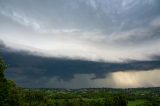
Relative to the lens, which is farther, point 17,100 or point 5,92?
point 17,100

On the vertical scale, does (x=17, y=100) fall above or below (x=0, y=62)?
below

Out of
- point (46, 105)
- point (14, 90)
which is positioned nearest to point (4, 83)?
point (14, 90)

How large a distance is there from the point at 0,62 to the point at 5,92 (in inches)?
300

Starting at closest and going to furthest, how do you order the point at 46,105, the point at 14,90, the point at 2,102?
the point at 2,102, the point at 14,90, the point at 46,105

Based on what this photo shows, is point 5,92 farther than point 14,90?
No

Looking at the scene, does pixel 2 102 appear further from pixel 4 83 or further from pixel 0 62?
pixel 0 62

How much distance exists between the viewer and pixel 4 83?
3214 inches

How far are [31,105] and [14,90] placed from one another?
3932 inches

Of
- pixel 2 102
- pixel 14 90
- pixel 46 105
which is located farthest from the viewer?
pixel 46 105

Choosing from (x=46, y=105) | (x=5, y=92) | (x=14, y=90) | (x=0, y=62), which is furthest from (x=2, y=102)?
(x=46, y=105)

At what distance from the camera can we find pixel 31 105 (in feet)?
649

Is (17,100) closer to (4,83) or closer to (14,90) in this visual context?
(14,90)

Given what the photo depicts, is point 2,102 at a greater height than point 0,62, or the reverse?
point 0,62

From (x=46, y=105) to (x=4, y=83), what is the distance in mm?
118110
